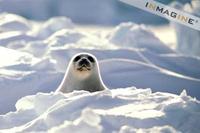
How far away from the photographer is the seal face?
8.52 metres

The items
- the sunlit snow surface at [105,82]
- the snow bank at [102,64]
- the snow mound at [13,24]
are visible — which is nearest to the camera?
the sunlit snow surface at [105,82]

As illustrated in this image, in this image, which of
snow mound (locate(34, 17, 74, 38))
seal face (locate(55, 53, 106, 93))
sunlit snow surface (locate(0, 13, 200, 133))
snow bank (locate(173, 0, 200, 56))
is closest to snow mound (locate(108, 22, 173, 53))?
sunlit snow surface (locate(0, 13, 200, 133))

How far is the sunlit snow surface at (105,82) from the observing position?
5.81m

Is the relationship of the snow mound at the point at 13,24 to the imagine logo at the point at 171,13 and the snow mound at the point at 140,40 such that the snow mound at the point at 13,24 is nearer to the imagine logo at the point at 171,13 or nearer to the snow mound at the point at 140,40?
the snow mound at the point at 140,40

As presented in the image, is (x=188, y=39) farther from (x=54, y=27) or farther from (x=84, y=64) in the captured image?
(x=84, y=64)

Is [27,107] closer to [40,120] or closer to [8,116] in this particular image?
[8,116]

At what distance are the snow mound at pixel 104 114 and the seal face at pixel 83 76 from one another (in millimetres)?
1941

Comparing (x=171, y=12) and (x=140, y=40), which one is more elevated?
(x=140, y=40)

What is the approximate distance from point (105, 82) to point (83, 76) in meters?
3.10

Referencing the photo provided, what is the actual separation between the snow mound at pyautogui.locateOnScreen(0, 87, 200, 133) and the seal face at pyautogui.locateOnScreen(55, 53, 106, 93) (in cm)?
194

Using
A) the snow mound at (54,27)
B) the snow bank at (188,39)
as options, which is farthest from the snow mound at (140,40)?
the snow mound at (54,27)

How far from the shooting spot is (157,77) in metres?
12.3

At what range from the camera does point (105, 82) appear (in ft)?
38.2

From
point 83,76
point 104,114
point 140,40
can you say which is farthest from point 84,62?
point 140,40
